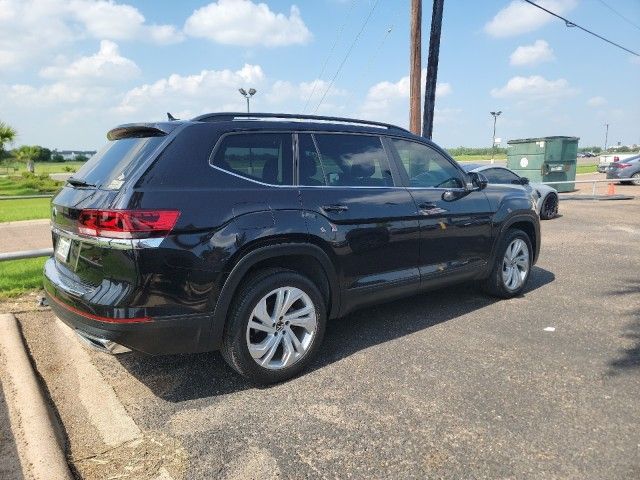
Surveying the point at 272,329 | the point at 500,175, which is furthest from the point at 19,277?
the point at 500,175

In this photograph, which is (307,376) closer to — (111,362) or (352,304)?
(352,304)

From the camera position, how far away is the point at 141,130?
3258 mm

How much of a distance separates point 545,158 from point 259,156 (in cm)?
1532

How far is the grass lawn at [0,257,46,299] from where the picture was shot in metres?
5.18

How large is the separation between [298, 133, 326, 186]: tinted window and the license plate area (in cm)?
159

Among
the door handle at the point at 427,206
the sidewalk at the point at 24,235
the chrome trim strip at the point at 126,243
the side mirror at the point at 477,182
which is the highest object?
the side mirror at the point at 477,182

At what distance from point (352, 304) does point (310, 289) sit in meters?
0.50

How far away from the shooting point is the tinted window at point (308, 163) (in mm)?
3490

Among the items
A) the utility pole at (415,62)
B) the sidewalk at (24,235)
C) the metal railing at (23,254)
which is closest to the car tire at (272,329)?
the metal railing at (23,254)

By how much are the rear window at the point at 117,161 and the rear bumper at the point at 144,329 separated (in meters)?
0.75

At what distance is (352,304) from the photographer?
3.74 metres

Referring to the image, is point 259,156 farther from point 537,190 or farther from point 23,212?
point 23,212

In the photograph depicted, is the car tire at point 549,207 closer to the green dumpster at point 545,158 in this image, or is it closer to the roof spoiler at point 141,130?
the green dumpster at point 545,158

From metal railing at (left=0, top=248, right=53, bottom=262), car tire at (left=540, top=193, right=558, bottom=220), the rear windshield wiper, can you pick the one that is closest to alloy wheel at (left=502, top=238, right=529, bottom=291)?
the rear windshield wiper
